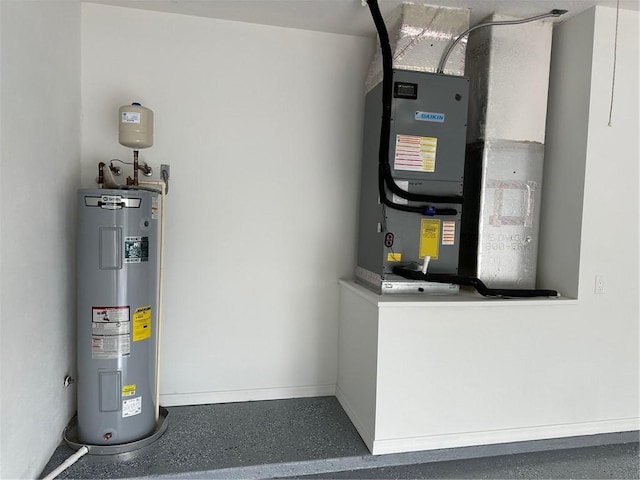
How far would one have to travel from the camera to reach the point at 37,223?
1.88 meters

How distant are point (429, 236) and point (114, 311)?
5.75 feet

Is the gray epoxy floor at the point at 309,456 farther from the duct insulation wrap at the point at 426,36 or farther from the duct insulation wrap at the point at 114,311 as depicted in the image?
the duct insulation wrap at the point at 426,36

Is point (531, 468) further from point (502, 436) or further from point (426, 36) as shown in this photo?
point (426, 36)

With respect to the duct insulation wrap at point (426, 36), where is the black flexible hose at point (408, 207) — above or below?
below

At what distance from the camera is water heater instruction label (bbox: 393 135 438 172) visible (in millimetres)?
2342

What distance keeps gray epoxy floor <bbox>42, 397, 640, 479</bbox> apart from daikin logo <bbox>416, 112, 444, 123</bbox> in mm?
1845

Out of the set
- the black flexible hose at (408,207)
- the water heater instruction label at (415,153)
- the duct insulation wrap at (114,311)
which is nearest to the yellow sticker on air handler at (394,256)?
the black flexible hose at (408,207)

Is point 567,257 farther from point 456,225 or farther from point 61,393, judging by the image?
point 61,393

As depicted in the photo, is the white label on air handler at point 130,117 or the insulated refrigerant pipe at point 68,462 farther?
the white label on air handler at point 130,117

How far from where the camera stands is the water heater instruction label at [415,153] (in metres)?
2.34

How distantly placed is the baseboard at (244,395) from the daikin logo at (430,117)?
1.89 m

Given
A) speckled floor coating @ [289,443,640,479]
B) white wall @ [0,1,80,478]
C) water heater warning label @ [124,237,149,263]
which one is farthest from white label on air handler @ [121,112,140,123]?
speckled floor coating @ [289,443,640,479]

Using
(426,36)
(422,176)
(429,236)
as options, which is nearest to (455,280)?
(429,236)

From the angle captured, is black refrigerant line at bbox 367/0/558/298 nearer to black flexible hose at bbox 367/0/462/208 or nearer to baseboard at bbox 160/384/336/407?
black flexible hose at bbox 367/0/462/208
